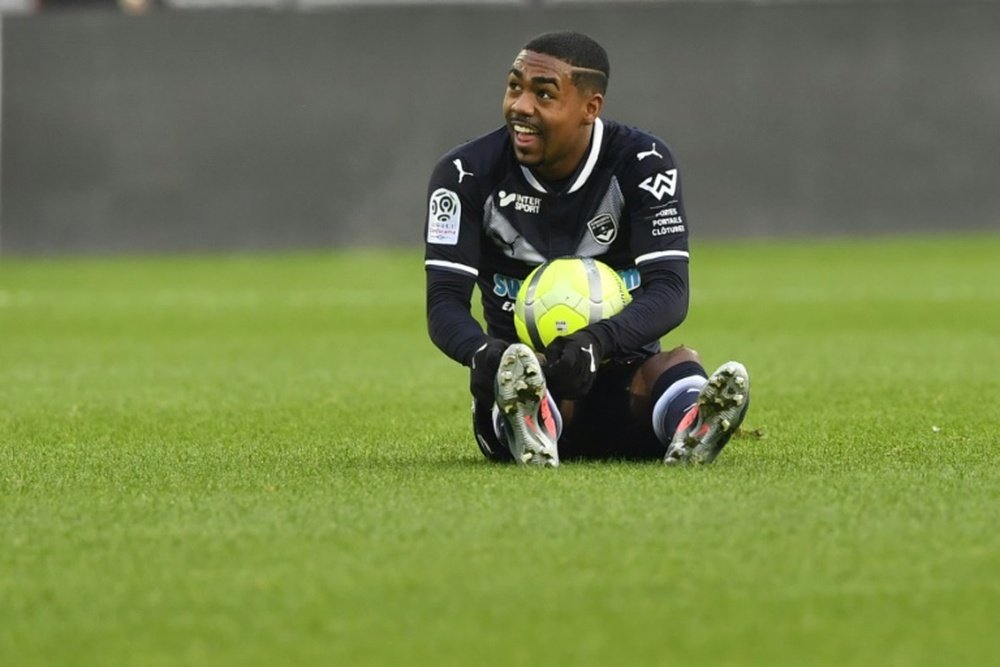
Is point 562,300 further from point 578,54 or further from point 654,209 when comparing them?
point 578,54

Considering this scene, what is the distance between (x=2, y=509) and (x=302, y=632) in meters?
1.73

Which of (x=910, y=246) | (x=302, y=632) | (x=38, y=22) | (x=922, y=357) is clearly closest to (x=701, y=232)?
(x=910, y=246)

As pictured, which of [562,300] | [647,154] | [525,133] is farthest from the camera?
[647,154]

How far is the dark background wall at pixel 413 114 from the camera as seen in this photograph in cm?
1967

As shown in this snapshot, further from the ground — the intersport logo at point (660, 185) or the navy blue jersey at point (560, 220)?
the intersport logo at point (660, 185)

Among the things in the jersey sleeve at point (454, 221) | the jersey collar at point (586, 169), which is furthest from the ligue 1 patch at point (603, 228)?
the jersey sleeve at point (454, 221)

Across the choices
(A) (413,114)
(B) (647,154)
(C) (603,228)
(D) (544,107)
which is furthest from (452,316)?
(A) (413,114)

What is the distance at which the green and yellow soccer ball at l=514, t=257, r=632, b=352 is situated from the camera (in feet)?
18.8

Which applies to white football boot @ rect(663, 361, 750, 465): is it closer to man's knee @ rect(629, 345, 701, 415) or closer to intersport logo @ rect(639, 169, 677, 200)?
man's knee @ rect(629, 345, 701, 415)

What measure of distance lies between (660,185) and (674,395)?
2.14 feet

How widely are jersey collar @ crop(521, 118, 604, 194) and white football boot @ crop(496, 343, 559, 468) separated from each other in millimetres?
710

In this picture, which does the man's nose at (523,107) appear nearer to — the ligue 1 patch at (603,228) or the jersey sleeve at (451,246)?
the jersey sleeve at (451,246)

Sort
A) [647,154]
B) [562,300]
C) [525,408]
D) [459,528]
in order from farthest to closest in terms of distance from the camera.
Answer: [647,154], [562,300], [525,408], [459,528]

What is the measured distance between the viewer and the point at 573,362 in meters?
5.51
